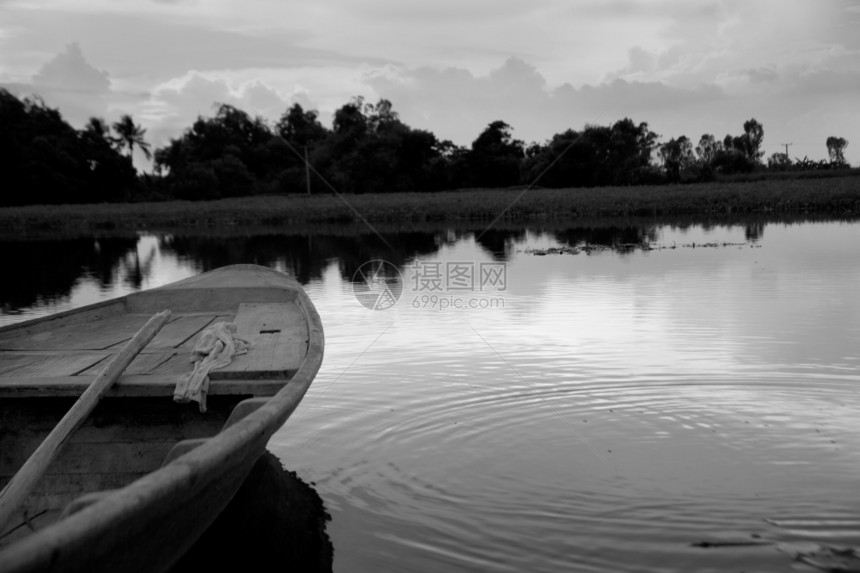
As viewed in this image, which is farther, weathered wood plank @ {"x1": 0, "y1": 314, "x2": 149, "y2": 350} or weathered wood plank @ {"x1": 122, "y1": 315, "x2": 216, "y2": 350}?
weathered wood plank @ {"x1": 122, "y1": 315, "x2": 216, "y2": 350}

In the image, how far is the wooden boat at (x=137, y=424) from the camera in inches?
73.7

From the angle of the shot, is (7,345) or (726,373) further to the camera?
(726,373)

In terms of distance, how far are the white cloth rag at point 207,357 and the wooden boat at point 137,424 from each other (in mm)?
57

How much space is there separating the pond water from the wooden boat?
0.69m

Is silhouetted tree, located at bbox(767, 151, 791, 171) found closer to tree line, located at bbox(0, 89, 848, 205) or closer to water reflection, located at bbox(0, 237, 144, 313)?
tree line, located at bbox(0, 89, 848, 205)

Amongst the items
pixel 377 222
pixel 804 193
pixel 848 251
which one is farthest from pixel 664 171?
pixel 848 251

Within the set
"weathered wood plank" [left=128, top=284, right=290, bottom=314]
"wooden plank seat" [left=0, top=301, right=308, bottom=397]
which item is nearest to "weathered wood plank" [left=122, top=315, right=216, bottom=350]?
"wooden plank seat" [left=0, top=301, right=308, bottom=397]

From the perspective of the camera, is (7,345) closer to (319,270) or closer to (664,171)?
(319,270)

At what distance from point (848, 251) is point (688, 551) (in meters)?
12.3

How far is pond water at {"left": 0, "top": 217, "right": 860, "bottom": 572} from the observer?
3.29 meters

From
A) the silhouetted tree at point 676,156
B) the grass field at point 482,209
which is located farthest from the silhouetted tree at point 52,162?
the silhouetted tree at point 676,156

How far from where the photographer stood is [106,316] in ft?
17.7

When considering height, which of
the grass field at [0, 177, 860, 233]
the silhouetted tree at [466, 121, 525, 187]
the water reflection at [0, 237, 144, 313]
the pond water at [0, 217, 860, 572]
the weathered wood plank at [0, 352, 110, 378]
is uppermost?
the silhouetted tree at [466, 121, 525, 187]

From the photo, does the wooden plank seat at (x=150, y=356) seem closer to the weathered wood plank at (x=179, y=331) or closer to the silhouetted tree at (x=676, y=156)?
the weathered wood plank at (x=179, y=331)
